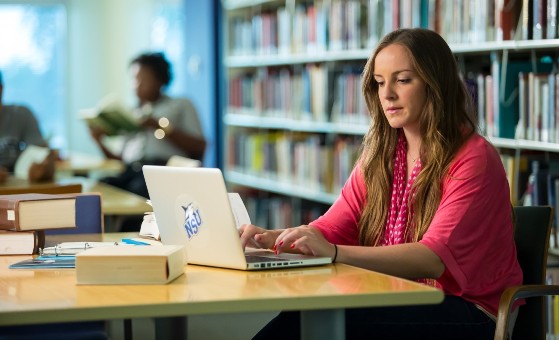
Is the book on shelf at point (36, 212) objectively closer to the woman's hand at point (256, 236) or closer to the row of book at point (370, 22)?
the woman's hand at point (256, 236)

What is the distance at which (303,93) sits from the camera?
6.08 meters

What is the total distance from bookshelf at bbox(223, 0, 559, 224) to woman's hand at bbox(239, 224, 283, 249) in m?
1.68

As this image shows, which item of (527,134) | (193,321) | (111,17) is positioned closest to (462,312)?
(193,321)

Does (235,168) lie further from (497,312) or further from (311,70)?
(497,312)

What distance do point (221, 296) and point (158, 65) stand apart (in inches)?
196

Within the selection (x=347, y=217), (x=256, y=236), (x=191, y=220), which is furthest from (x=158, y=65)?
(x=191, y=220)

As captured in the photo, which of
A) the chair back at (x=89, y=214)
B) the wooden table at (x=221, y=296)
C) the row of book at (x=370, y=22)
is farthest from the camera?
the row of book at (x=370, y=22)

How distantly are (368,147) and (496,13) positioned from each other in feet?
5.15

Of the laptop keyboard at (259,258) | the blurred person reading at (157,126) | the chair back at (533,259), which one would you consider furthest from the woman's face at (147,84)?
the laptop keyboard at (259,258)

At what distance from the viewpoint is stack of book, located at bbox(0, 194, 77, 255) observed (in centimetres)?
Answer: 244

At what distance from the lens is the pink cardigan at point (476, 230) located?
7.51 feet

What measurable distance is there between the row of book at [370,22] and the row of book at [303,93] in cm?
15

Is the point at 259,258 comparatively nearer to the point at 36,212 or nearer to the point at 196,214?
the point at 196,214

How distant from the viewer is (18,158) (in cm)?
530
